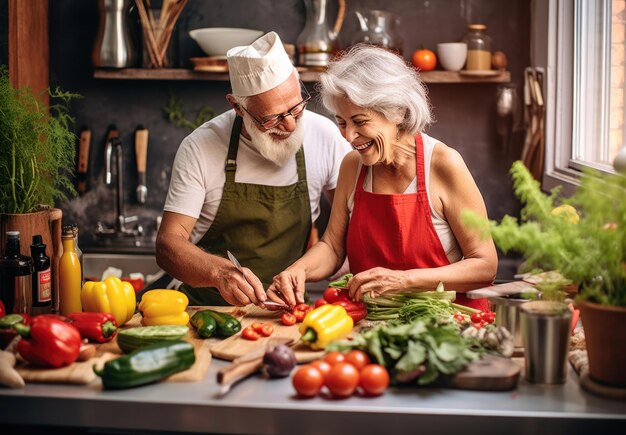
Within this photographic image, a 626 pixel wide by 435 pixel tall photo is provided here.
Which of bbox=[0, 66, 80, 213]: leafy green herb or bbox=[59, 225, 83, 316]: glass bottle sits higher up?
bbox=[0, 66, 80, 213]: leafy green herb

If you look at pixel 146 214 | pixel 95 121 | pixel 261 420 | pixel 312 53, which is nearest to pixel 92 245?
pixel 146 214

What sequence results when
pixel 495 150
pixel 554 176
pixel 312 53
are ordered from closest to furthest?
pixel 554 176, pixel 312 53, pixel 495 150

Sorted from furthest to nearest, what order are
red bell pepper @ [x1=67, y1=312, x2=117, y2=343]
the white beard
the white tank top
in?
the white beard < the white tank top < red bell pepper @ [x1=67, y1=312, x2=117, y2=343]

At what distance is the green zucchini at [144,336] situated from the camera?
237 cm

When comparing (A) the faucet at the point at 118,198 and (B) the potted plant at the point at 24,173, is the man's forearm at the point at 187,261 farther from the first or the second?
(A) the faucet at the point at 118,198

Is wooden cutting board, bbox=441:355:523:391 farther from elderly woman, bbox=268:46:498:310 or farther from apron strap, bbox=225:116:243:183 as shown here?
apron strap, bbox=225:116:243:183

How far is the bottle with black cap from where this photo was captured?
263cm

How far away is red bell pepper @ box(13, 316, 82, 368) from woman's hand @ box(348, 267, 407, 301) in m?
0.92

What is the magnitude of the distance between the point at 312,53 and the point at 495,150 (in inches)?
51.4

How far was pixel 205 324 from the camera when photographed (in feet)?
8.45

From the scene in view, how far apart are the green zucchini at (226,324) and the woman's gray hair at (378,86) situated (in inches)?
34.9

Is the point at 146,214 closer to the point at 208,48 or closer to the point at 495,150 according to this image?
the point at 208,48

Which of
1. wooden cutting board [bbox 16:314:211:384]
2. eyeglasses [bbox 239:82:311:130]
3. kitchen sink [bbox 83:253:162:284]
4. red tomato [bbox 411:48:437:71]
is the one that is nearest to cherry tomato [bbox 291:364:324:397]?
wooden cutting board [bbox 16:314:211:384]

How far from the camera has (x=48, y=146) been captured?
291 centimetres
